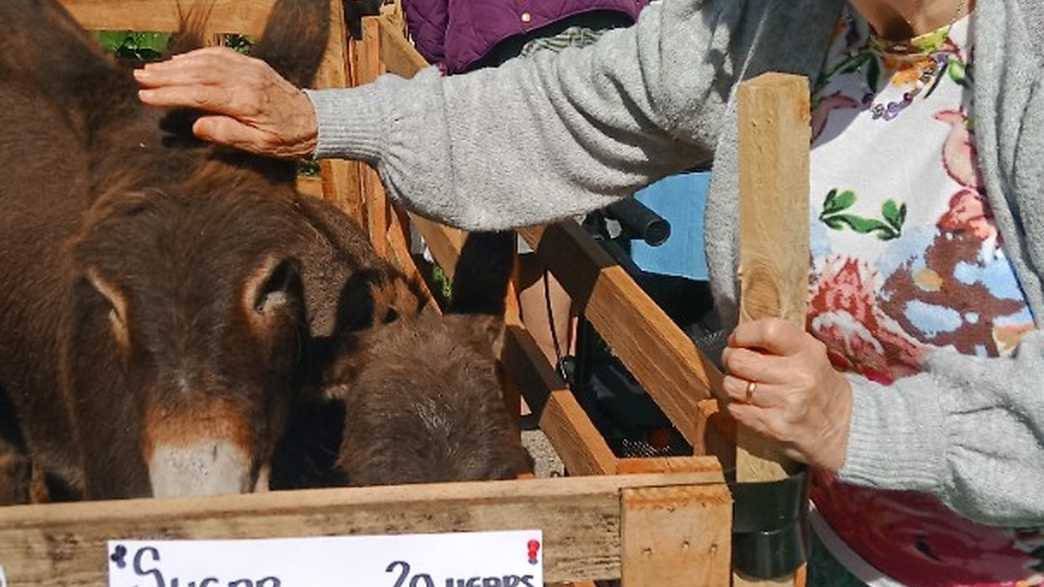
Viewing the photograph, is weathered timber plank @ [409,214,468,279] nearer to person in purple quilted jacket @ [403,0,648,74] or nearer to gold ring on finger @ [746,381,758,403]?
person in purple quilted jacket @ [403,0,648,74]

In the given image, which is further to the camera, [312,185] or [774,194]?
[312,185]

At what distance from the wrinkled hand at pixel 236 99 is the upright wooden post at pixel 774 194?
1179 millimetres

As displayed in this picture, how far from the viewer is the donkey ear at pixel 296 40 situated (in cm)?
313

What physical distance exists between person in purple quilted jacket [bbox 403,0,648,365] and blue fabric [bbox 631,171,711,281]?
1.33 ft

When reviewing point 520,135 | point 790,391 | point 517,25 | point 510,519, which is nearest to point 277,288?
point 520,135

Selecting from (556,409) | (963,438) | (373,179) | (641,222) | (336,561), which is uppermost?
(963,438)

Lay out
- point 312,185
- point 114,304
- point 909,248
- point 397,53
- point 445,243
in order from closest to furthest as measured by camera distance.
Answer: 1. point 909,248
2. point 114,304
3. point 445,243
4. point 397,53
5. point 312,185

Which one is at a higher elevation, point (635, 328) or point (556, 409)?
point (635, 328)

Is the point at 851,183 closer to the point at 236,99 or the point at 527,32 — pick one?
the point at 236,99

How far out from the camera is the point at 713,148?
231cm

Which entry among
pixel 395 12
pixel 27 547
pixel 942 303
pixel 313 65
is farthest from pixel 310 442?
pixel 395 12

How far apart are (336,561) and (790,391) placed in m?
0.65

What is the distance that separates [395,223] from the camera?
15.7ft

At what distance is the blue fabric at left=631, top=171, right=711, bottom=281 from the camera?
451 centimetres
